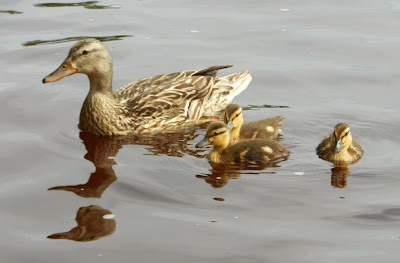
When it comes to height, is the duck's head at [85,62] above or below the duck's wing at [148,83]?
above

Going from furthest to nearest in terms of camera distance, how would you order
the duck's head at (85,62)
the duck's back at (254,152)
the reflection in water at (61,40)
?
the reflection in water at (61,40) < the duck's head at (85,62) < the duck's back at (254,152)

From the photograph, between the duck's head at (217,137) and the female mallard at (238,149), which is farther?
the duck's head at (217,137)

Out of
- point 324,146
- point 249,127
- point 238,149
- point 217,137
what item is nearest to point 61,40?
point 249,127

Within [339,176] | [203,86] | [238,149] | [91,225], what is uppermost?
[203,86]

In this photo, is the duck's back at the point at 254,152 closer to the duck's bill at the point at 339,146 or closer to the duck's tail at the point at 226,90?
the duck's bill at the point at 339,146

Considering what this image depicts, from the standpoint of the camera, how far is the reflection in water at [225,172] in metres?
6.58

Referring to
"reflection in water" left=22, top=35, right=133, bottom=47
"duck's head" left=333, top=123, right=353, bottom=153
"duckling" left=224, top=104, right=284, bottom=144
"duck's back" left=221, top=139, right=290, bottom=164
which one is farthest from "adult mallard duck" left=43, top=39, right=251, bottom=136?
"reflection in water" left=22, top=35, right=133, bottom=47

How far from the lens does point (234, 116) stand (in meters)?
7.38

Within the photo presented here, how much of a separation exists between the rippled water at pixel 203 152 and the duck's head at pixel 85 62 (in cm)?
54

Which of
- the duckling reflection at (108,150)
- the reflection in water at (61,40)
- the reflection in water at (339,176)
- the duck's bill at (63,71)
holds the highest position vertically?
the duck's bill at (63,71)

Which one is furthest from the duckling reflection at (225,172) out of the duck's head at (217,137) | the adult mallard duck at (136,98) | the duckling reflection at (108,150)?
the adult mallard duck at (136,98)

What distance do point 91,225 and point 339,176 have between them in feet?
7.03

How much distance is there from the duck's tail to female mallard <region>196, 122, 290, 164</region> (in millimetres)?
1458

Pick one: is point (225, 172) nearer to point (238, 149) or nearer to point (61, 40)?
point (238, 149)
